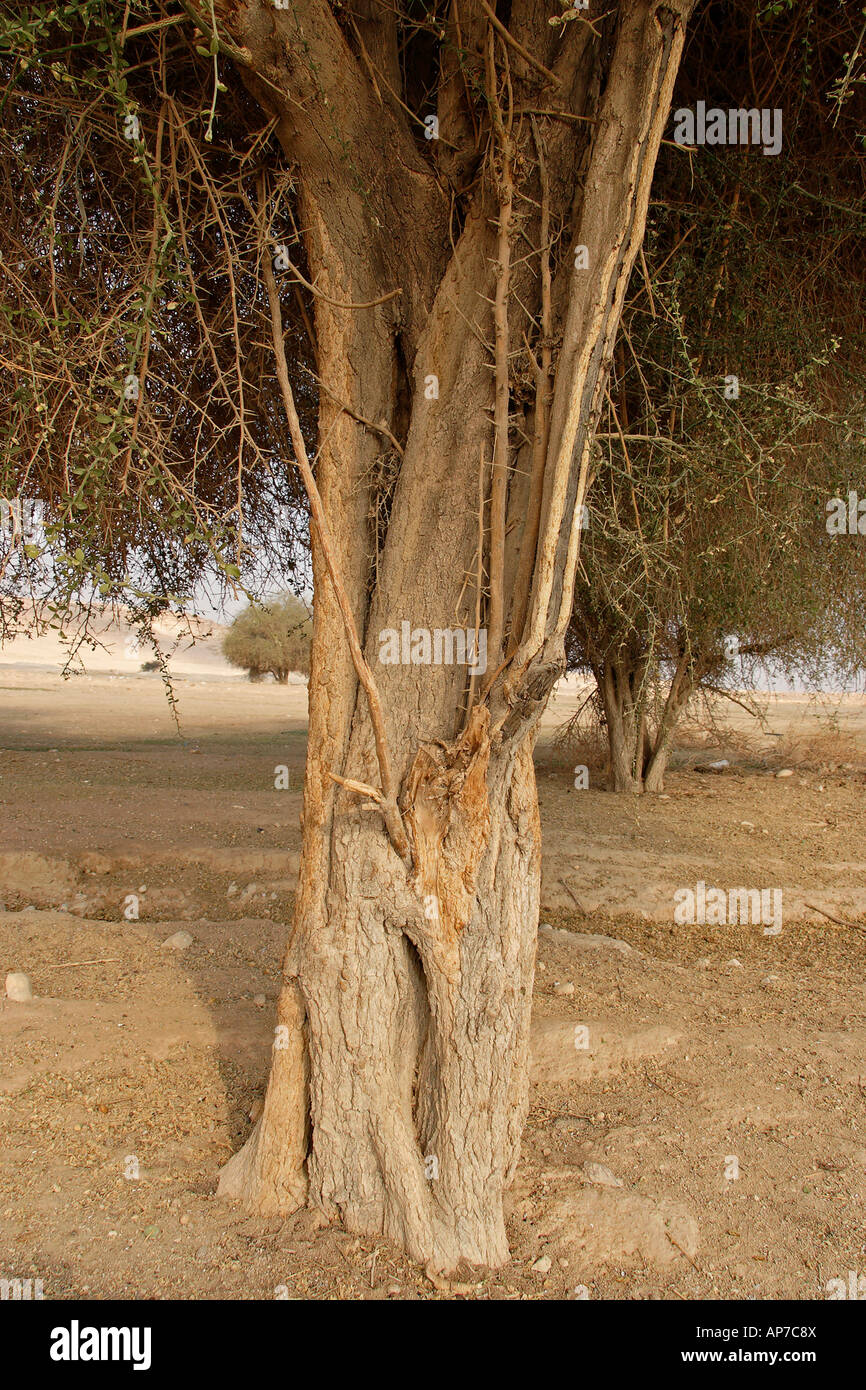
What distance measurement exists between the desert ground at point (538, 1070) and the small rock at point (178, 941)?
0.05 meters

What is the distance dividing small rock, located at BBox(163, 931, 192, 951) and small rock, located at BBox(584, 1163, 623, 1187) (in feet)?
9.56

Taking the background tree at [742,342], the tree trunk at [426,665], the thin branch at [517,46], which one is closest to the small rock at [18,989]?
the tree trunk at [426,665]

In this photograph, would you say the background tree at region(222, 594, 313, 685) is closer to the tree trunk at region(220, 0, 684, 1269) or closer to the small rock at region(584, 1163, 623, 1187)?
the tree trunk at region(220, 0, 684, 1269)

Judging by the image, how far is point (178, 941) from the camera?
566cm

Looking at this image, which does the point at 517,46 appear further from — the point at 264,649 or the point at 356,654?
the point at 264,649

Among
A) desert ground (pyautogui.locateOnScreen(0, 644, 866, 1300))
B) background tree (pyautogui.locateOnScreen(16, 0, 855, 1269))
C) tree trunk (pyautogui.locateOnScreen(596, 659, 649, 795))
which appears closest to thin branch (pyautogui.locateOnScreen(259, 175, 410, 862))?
background tree (pyautogui.locateOnScreen(16, 0, 855, 1269))

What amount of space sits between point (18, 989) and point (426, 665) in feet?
9.50

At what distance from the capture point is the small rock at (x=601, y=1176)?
349cm

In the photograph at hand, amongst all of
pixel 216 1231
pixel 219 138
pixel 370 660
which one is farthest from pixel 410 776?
pixel 219 138

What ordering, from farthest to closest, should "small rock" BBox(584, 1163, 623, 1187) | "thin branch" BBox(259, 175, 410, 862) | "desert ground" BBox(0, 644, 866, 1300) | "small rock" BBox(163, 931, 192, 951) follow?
"small rock" BBox(163, 931, 192, 951)
"small rock" BBox(584, 1163, 623, 1187)
"desert ground" BBox(0, 644, 866, 1300)
"thin branch" BBox(259, 175, 410, 862)

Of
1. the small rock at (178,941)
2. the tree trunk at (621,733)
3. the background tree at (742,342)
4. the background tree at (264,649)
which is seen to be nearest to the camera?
the background tree at (742,342)

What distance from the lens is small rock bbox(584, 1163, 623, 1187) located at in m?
3.49

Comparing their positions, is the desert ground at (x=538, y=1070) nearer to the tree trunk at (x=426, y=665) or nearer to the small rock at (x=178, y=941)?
the small rock at (x=178, y=941)

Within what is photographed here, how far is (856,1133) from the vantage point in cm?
394
